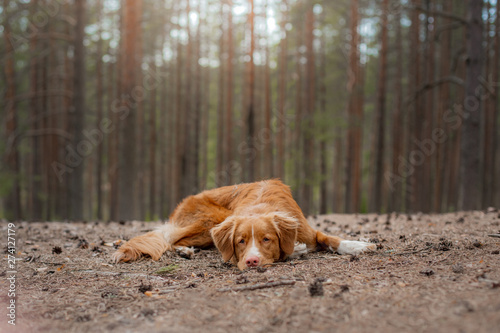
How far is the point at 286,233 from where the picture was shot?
4.69 meters

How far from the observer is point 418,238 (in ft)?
17.5

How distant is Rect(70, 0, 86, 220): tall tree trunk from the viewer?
12.6 metres

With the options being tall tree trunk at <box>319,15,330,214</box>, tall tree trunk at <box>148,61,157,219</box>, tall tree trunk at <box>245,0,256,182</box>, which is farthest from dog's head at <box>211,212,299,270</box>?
tall tree trunk at <box>148,61,157,219</box>

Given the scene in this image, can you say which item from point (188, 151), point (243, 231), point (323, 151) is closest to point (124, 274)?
point (243, 231)

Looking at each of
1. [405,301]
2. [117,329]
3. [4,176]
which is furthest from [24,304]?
[4,176]

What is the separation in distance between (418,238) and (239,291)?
319 centimetres

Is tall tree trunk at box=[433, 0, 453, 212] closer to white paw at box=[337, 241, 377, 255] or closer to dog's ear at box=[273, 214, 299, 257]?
white paw at box=[337, 241, 377, 255]

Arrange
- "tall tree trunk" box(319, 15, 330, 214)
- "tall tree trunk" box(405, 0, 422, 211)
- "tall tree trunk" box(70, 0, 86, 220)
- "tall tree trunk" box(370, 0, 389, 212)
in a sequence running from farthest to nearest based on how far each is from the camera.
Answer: "tall tree trunk" box(319, 15, 330, 214), "tall tree trunk" box(405, 0, 422, 211), "tall tree trunk" box(370, 0, 389, 212), "tall tree trunk" box(70, 0, 86, 220)

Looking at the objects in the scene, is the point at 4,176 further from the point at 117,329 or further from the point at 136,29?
the point at 117,329
